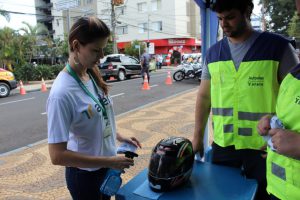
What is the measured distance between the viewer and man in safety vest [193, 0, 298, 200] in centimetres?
202

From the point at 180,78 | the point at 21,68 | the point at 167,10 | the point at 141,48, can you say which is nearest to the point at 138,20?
the point at 167,10

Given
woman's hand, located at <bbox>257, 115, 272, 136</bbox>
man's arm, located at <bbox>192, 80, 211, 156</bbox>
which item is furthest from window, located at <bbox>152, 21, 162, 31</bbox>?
woman's hand, located at <bbox>257, 115, 272, 136</bbox>

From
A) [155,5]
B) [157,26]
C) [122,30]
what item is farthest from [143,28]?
[122,30]

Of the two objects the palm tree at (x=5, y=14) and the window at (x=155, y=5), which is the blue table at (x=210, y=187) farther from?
the window at (x=155, y=5)

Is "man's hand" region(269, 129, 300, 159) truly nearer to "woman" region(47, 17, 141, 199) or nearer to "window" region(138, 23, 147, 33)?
"woman" region(47, 17, 141, 199)

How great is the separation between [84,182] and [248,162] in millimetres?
1043

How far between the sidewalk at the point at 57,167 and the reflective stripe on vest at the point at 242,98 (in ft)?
8.06

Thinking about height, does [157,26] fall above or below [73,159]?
Result: above

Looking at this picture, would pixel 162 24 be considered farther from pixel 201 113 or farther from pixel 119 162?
pixel 119 162

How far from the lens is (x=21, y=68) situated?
73.6 feet

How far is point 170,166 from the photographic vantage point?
1794 mm

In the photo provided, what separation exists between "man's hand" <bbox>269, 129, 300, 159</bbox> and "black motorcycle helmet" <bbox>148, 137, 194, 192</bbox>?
0.60 metres

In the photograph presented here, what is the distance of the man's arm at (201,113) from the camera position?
2387 mm

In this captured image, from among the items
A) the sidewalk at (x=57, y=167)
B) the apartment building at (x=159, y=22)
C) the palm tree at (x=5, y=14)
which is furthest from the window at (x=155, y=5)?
the sidewalk at (x=57, y=167)
